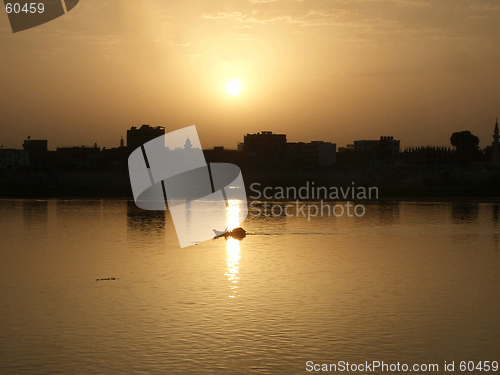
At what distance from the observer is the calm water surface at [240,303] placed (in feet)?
49.2

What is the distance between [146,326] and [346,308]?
688 centimetres

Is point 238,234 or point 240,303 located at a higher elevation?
point 240,303

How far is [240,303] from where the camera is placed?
20.9 meters

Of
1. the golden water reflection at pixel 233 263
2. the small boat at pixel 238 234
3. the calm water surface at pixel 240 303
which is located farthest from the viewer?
the small boat at pixel 238 234

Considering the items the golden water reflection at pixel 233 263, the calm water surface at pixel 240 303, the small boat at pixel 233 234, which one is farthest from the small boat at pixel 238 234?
the calm water surface at pixel 240 303

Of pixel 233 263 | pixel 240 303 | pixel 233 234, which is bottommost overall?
pixel 233 234

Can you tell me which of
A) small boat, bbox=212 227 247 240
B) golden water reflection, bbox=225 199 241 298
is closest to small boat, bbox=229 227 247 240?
small boat, bbox=212 227 247 240

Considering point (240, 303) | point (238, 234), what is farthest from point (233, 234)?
point (240, 303)

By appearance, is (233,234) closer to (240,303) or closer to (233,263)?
(233,263)

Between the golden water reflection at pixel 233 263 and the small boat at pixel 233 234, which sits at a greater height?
the golden water reflection at pixel 233 263

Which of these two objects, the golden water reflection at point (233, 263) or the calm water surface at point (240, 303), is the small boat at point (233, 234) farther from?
the calm water surface at point (240, 303)

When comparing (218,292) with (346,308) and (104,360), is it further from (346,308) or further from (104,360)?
(104,360)

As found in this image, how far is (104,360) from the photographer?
14.5 metres

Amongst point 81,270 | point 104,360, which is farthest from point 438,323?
point 81,270
